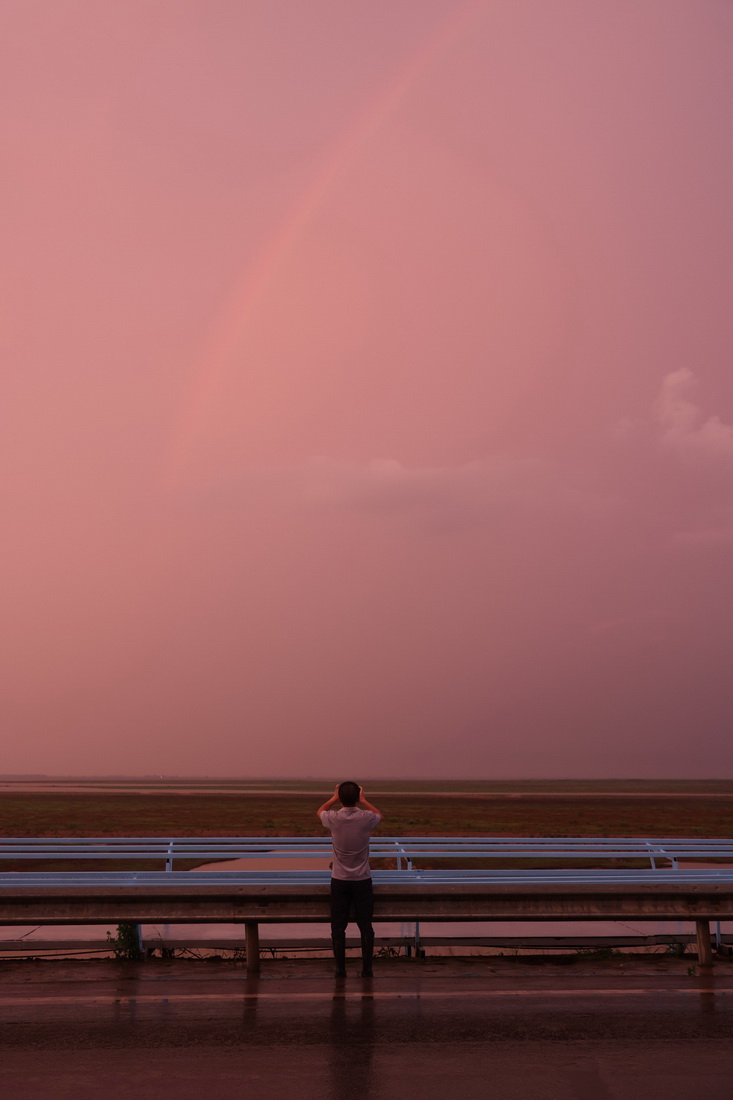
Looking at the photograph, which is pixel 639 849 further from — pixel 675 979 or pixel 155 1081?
pixel 155 1081

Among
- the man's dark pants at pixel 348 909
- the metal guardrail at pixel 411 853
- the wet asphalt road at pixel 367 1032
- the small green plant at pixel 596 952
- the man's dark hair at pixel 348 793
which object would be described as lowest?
the small green plant at pixel 596 952

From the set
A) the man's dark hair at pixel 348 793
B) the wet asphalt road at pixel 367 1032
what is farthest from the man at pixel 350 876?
the wet asphalt road at pixel 367 1032

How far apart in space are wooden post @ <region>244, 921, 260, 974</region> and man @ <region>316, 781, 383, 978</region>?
0.86 metres

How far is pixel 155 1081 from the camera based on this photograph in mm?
6430

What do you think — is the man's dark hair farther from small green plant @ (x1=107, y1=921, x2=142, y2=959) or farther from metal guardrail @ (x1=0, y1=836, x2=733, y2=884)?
small green plant @ (x1=107, y1=921, x2=142, y2=959)

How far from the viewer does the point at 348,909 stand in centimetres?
987

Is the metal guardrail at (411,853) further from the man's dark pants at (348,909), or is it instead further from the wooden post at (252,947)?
the man's dark pants at (348,909)

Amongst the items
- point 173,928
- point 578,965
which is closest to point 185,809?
point 173,928

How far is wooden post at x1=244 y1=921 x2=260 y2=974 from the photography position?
10039 millimetres

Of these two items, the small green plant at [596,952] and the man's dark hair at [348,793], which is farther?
the small green plant at [596,952]

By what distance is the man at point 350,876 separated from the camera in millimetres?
9734

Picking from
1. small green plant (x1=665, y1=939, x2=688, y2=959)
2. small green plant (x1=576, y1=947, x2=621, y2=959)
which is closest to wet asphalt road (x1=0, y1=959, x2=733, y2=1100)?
small green plant (x1=576, y1=947, x2=621, y2=959)

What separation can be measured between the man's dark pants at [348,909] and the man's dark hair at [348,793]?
75 centimetres

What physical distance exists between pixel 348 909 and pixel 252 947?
1.13 m
